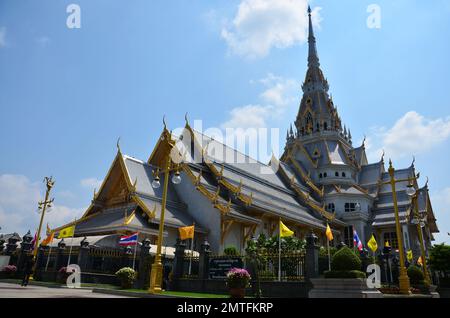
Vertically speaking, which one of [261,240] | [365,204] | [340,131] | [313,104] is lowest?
[261,240]

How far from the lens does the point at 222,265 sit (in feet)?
52.4

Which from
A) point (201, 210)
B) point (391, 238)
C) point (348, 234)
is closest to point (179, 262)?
point (201, 210)

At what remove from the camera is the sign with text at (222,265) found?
15539mm

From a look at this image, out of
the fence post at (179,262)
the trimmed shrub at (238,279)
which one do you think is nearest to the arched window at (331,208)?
the fence post at (179,262)

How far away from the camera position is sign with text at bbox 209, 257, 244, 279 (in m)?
15.5

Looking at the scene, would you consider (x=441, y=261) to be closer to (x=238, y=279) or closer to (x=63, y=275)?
(x=238, y=279)

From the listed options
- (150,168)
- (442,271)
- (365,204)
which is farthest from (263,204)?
(365,204)

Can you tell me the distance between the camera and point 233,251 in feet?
68.2

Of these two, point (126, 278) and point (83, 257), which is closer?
point (126, 278)

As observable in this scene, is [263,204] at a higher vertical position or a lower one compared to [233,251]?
higher

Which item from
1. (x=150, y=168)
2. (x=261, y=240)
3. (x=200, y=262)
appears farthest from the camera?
(x=150, y=168)

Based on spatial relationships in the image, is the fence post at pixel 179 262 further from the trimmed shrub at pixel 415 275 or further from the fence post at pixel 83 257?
the trimmed shrub at pixel 415 275

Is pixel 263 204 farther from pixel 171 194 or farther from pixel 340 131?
pixel 340 131

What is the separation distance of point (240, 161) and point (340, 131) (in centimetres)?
2104
